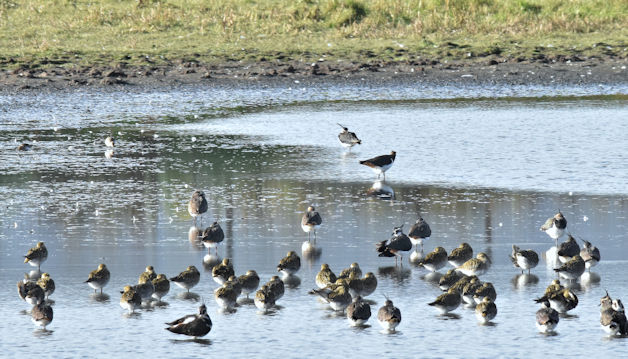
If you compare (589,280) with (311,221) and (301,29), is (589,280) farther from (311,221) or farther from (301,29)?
(301,29)

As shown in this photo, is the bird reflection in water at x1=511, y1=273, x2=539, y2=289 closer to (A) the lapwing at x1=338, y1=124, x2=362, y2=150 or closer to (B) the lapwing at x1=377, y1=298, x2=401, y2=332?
(B) the lapwing at x1=377, y1=298, x2=401, y2=332

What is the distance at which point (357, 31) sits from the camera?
39344 millimetres

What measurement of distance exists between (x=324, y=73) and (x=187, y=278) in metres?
21.6

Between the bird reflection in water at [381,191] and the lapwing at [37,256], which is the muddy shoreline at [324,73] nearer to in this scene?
the bird reflection in water at [381,191]

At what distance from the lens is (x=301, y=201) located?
668 inches

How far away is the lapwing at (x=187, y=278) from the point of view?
1224cm

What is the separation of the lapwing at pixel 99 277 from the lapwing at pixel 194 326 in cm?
176

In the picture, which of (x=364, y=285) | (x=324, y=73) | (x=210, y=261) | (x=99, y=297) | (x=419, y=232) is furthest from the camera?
(x=324, y=73)

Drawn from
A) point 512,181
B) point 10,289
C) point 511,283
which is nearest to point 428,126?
point 512,181

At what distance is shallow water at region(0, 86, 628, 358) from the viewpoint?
10.8 meters

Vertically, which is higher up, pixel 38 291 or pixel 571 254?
pixel 571 254

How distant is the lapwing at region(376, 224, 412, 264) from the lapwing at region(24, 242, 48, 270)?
3.87 metres

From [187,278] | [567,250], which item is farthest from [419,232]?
[187,278]

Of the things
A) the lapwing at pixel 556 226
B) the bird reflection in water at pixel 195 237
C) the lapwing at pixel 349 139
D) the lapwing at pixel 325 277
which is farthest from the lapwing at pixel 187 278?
the lapwing at pixel 349 139
